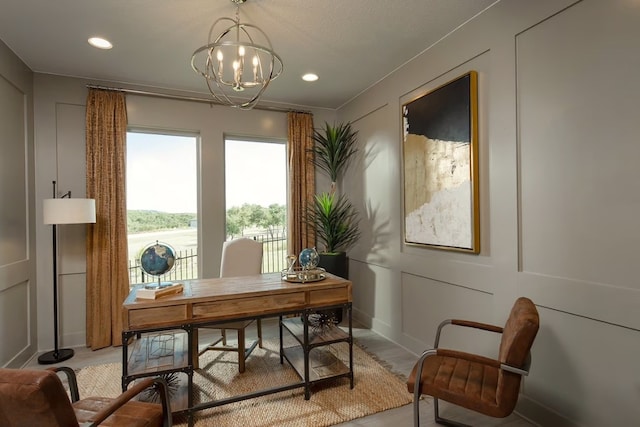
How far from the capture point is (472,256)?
2.49m

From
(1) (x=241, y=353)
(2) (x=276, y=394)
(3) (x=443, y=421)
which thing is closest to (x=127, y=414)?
(2) (x=276, y=394)

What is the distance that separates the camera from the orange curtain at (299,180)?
13.8 feet

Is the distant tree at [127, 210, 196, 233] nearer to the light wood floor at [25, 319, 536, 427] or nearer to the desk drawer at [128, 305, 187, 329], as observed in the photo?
the light wood floor at [25, 319, 536, 427]

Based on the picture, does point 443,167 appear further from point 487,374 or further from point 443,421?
point 443,421

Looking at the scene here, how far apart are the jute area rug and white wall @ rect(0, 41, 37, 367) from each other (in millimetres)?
714

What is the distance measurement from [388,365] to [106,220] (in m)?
3.13

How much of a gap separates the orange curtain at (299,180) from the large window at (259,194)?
231mm

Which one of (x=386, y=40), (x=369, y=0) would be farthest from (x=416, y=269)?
(x=369, y=0)

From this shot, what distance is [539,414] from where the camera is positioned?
2.03 meters

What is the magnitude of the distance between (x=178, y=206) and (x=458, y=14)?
11.1 feet

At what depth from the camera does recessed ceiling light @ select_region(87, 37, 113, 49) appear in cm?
265

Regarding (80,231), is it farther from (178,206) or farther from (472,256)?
(472,256)

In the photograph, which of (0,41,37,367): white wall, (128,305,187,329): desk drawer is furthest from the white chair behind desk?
(0,41,37,367): white wall

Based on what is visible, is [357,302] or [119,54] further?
[357,302]
